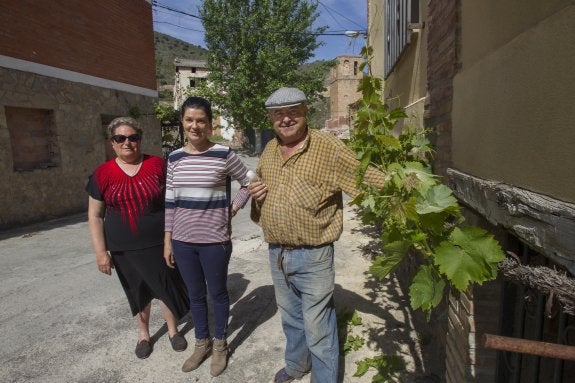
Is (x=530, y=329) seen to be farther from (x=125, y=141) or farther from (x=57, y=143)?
(x=57, y=143)

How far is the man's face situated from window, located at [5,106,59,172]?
25.3 ft

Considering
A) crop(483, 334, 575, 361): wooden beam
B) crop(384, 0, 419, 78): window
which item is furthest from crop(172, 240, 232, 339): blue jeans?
crop(384, 0, 419, 78): window

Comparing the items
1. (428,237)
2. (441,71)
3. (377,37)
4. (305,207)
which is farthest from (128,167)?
(377,37)

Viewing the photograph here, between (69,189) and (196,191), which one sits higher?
(196,191)

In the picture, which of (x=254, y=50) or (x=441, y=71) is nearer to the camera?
(x=441, y=71)

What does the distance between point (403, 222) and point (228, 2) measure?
25030 millimetres

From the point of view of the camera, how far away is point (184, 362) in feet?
9.27

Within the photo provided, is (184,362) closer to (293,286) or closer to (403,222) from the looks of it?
(293,286)

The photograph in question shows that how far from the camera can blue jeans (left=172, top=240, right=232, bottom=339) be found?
258 cm

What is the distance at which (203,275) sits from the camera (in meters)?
2.72

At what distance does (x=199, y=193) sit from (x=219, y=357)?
4.20 ft

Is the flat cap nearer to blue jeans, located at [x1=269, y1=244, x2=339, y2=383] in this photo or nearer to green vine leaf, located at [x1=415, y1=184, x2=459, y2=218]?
blue jeans, located at [x1=269, y1=244, x2=339, y2=383]

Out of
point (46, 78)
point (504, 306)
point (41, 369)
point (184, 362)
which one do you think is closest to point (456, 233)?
point (504, 306)

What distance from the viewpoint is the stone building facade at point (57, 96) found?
7.29 meters
